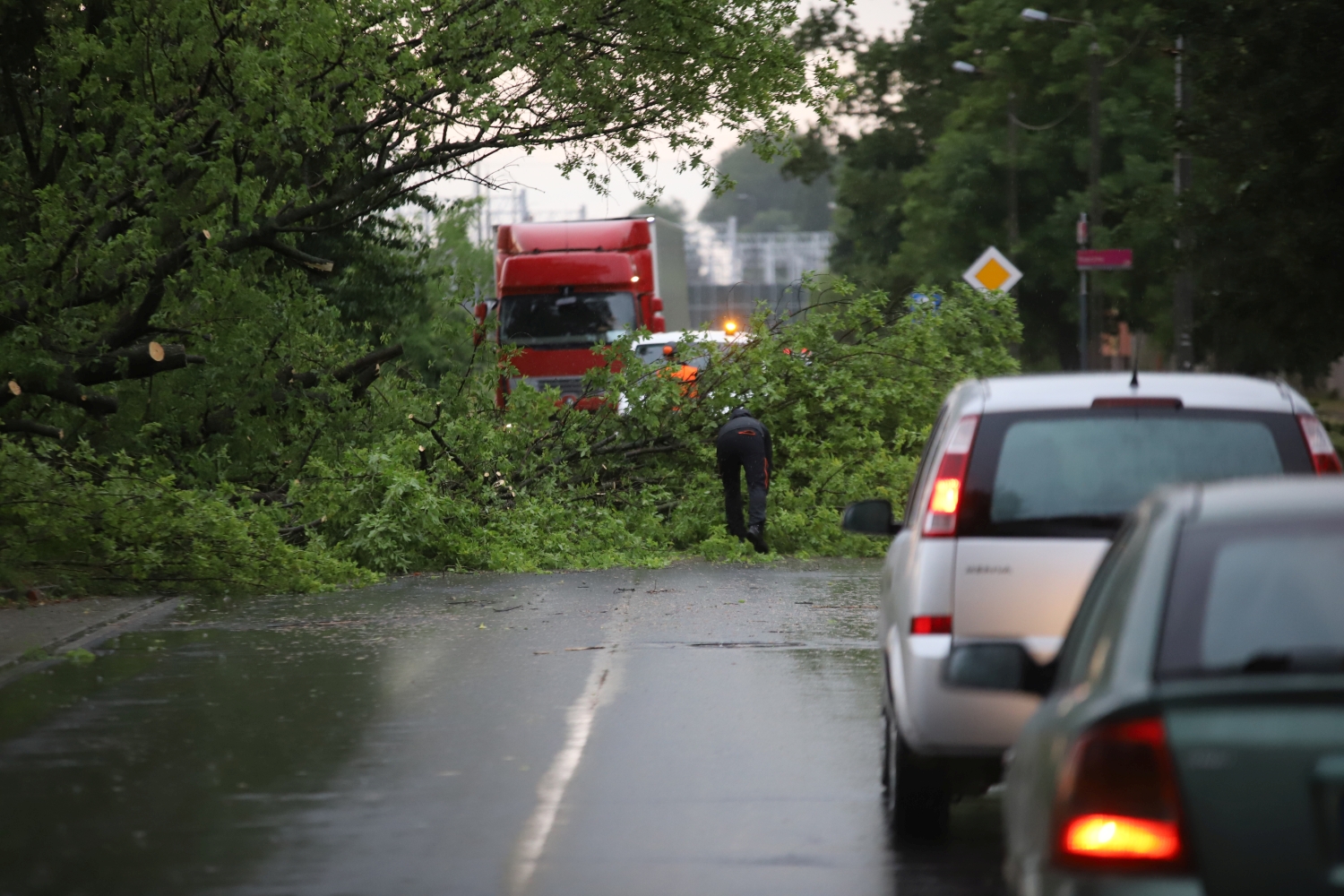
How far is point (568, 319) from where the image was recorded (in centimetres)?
3247

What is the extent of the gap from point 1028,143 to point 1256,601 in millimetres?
49047

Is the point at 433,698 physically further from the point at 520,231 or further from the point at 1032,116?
the point at 1032,116

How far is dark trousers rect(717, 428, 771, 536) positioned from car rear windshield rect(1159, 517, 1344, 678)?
48.4ft

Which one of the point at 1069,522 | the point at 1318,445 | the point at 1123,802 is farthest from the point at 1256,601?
the point at 1318,445

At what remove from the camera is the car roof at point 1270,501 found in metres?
3.72

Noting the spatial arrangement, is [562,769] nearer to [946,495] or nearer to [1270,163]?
[946,495]

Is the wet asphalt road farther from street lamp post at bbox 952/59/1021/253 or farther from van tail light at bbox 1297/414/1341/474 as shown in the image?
street lamp post at bbox 952/59/1021/253

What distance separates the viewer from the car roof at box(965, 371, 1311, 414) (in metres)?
6.62

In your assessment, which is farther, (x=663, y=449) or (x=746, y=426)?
(x=663, y=449)

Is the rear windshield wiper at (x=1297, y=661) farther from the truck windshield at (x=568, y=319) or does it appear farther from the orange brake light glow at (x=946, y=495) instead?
the truck windshield at (x=568, y=319)

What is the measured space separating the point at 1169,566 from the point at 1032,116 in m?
49.8

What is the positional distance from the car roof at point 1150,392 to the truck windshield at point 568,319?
1000 inches

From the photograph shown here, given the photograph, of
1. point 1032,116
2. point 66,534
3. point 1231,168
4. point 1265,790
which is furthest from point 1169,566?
point 1032,116

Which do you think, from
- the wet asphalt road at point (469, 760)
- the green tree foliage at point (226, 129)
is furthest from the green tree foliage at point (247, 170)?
the wet asphalt road at point (469, 760)
